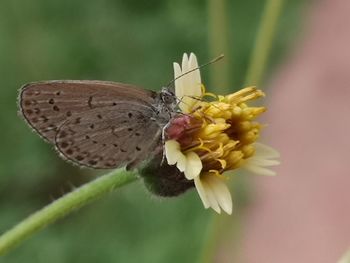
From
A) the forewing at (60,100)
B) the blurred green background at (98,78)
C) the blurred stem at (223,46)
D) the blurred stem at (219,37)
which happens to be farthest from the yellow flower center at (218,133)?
the blurred green background at (98,78)

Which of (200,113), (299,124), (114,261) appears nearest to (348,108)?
(299,124)

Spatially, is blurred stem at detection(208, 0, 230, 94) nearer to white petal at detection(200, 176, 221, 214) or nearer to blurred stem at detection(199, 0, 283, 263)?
blurred stem at detection(199, 0, 283, 263)

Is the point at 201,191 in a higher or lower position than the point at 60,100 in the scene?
lower

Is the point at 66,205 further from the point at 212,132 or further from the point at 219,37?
the point at 219,37

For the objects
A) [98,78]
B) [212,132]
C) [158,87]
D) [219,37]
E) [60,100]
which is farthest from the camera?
[158,87]

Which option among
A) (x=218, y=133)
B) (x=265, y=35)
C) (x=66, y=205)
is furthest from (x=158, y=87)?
(x=66, y=205)

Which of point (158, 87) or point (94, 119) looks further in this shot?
point (158, 87)
